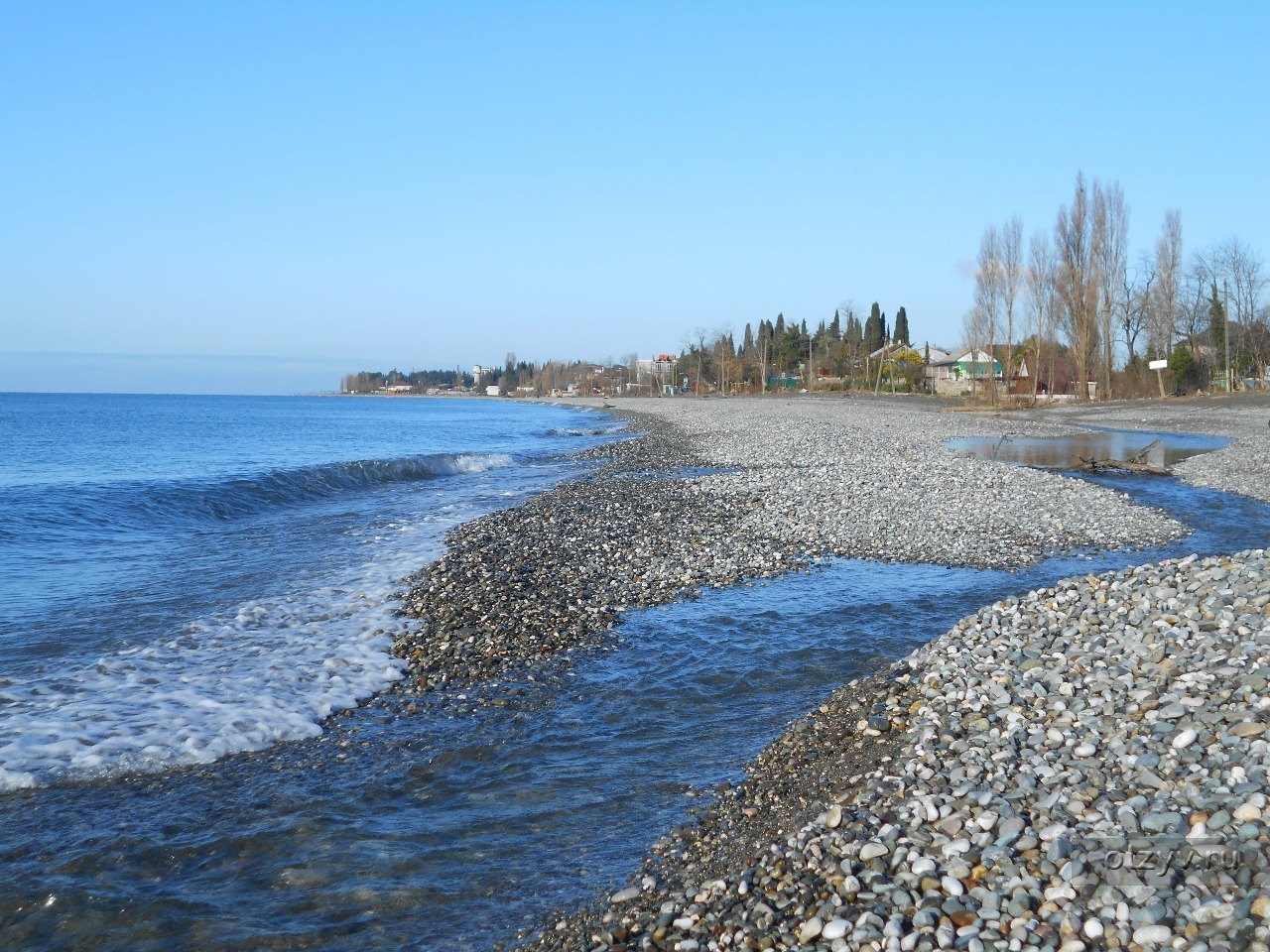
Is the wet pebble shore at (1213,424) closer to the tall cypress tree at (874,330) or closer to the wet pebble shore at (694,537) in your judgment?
the wet pebble shore at (694,537)

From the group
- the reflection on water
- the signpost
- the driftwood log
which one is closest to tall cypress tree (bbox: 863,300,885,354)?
the signpost

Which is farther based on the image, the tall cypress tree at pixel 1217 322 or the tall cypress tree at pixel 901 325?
the tall cypress tree at pixel 901 325

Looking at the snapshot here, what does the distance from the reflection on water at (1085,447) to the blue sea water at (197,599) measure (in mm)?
17406

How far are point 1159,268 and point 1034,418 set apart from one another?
94.5 feet

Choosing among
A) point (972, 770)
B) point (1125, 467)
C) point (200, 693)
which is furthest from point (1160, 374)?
point (200, 693)

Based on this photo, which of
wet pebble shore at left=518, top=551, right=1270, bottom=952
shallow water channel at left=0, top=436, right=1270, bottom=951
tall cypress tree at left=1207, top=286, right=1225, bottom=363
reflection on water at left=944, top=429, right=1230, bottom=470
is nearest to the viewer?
wet pebble shore at left=518, top=551, right=1270, bottom=952

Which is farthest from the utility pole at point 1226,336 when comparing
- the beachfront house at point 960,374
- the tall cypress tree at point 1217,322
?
the beachfront house at point 960,374

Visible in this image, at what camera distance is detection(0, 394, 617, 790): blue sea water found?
850 centimetres

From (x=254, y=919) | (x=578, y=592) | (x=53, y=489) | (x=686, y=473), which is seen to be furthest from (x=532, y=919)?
(x=53, y=489)

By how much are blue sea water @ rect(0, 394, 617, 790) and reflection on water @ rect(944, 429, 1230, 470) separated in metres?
17.4

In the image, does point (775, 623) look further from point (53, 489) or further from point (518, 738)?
point (53, 489)

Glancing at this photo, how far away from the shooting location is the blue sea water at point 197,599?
8.50 metres

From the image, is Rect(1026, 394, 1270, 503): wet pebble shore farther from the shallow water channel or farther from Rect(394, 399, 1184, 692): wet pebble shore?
the shallow water channel

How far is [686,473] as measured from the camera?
29.5 m
